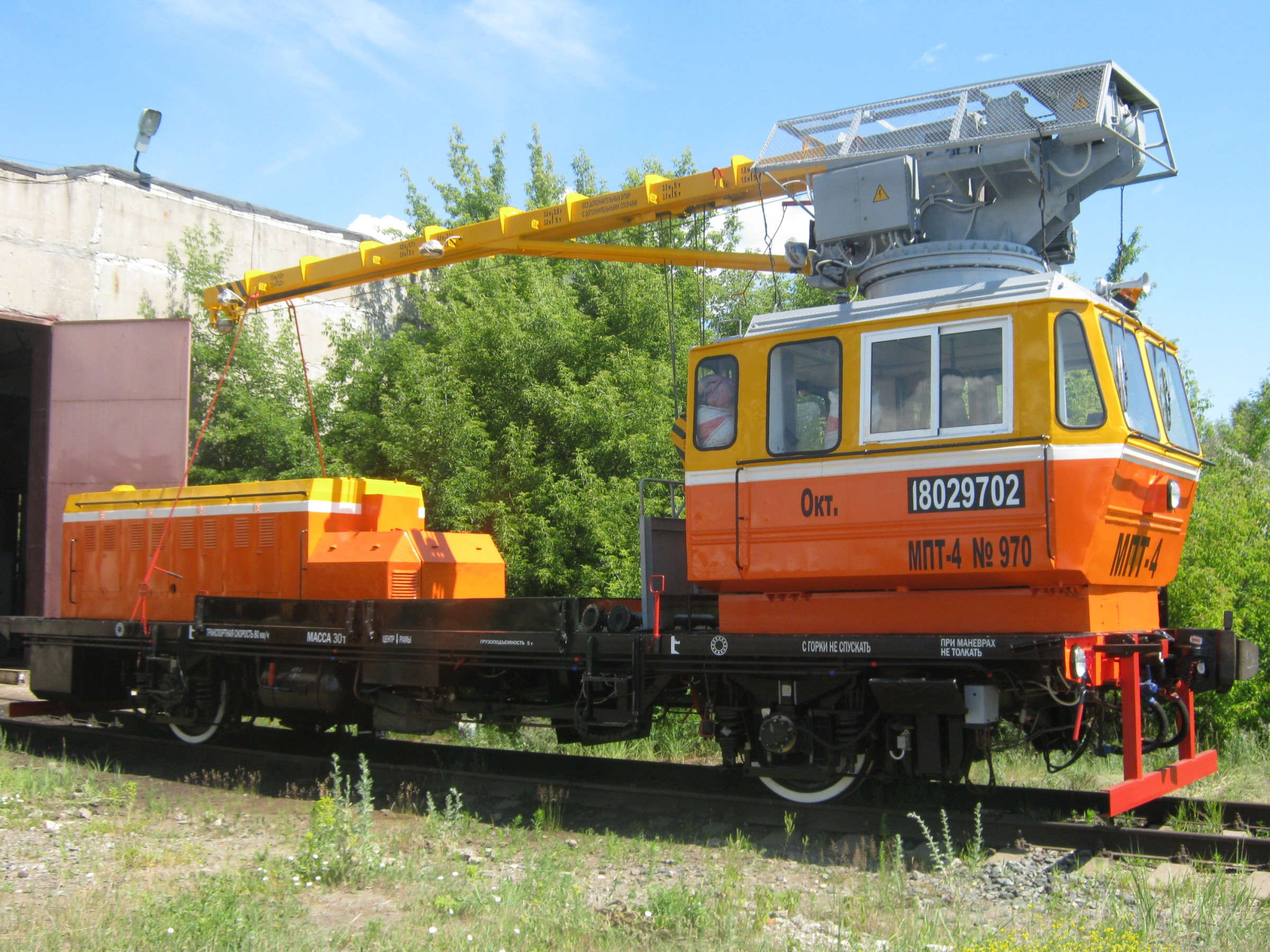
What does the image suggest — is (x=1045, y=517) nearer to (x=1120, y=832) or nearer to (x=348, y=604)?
(x=1120, y=832)

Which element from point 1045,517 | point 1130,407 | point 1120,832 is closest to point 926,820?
point 1120,832

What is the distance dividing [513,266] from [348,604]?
14.3 m

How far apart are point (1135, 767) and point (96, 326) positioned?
52.7ft

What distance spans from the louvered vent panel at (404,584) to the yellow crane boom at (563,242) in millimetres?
3800

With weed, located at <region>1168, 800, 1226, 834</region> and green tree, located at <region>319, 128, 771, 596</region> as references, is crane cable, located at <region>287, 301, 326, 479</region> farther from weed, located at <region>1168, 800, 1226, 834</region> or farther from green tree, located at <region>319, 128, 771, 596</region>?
weed, located at <region>1168, 800, 1226, 834</region>

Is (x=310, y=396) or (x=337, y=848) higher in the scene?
(x=310, y=396)

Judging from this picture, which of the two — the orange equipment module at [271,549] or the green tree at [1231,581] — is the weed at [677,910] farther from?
the green tree at [1231,581]

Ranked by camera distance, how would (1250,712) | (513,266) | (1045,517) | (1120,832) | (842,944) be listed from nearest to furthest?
(842,944)
(1045,517)
(1120,832)
(1250,712)
(513,266)

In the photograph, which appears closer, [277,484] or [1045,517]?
[1045,517]

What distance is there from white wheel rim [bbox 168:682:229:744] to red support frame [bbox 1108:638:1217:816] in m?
8.24

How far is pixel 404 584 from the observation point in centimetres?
952

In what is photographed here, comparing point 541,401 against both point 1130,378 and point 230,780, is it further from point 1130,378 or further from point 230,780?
point 1130,378

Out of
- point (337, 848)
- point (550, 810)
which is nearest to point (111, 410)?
point (550, 810)

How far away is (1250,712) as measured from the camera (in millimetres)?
10172
